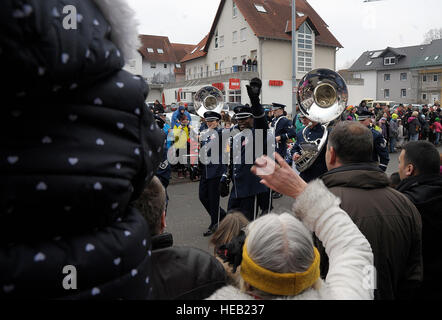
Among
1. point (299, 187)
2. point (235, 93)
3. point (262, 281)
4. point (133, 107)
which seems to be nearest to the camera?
point (133, 107)

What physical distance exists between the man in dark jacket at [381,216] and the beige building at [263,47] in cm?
2953

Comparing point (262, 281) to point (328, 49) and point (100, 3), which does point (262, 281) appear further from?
point (328, 49)

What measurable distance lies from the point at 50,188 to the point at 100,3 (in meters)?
0.49

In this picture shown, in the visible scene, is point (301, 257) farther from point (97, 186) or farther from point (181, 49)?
point (181, 49)

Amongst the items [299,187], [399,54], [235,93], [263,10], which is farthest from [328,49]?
[299,187]

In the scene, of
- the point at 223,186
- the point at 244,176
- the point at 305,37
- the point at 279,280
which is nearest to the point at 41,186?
the point at 279,280

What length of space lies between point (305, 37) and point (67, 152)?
39.0 meters

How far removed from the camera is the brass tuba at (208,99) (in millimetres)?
10641

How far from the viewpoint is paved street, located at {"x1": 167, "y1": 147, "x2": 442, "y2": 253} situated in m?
5.73

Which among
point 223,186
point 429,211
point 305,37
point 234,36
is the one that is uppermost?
point 234,36

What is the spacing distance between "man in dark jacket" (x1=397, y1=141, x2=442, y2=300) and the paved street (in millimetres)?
2527

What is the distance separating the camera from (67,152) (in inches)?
35.4

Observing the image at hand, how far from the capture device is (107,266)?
951 millimetres

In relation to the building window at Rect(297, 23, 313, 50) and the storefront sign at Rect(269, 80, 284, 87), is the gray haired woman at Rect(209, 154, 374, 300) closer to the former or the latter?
the storefront sign at Rect(269, 80, 284, 87)
